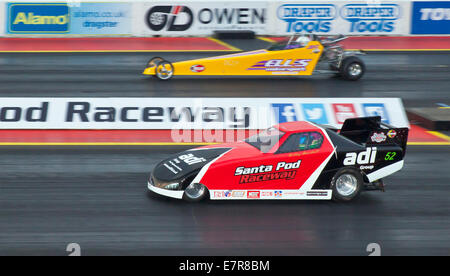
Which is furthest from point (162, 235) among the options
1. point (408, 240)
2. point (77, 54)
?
point (77, 54)

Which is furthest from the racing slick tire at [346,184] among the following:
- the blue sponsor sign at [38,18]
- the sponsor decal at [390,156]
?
the blue sponsor sign at [38,18]

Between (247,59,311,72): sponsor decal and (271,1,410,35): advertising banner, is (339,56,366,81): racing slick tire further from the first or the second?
(271,1,410,35): advertising banner

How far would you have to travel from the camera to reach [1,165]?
477 inches

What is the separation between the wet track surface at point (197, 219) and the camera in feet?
28.1

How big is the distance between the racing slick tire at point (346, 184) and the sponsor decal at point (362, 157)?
131 mm

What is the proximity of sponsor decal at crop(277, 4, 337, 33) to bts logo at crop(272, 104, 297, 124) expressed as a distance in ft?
37.9

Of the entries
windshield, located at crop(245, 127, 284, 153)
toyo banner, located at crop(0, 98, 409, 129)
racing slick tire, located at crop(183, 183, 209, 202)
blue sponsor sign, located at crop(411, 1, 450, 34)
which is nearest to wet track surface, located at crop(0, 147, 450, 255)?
racing slick tire, located at crop(183, 183, 209, 202)

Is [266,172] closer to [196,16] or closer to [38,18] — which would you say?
[196,16]

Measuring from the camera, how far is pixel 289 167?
9844 millimetres

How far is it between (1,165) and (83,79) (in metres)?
7.99

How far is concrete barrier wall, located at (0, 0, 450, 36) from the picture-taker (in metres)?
25.8

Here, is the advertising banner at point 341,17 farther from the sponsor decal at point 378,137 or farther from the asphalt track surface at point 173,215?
the sponsor decal at point 378,137

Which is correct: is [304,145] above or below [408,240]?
above

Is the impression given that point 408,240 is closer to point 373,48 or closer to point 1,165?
point 1,165
